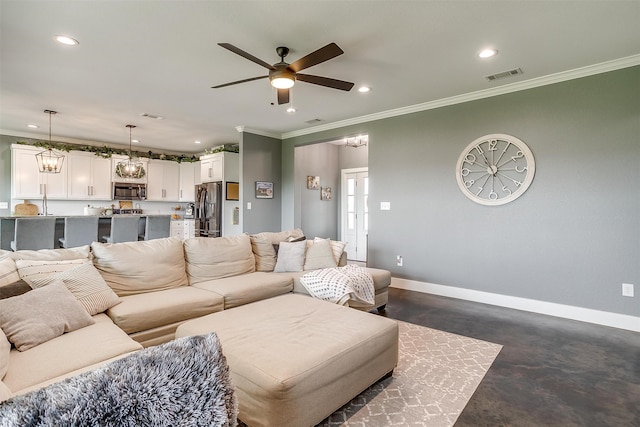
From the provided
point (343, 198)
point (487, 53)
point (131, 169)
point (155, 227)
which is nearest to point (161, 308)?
point (155, 227)

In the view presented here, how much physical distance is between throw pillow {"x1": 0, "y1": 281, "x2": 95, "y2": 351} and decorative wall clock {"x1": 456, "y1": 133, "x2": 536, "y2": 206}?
169 inches

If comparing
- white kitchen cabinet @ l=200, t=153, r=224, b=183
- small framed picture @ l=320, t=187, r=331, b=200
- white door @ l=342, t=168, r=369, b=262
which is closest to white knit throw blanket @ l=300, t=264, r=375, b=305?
white door @ l=342, t=168, r=369, b=262

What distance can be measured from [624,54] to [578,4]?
53.4 inches

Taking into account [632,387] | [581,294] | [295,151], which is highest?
[295,151]

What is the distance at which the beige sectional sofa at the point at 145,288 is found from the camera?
1.55m

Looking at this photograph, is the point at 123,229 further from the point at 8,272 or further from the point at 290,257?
the point at 8,272

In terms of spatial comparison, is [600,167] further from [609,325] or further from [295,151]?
[295,151]

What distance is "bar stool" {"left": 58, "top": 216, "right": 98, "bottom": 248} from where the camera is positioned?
415 centimetres

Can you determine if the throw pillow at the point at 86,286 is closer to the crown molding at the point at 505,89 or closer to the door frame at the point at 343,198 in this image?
the crown molding at the point at 505,89

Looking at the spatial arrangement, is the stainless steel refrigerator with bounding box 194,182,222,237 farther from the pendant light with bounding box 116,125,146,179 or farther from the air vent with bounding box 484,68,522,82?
the air vent with bounding box 484,68,522,82

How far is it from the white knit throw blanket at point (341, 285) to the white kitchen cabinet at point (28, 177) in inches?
245

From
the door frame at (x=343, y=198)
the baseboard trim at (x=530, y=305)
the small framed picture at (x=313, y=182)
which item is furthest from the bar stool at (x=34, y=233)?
the door frame at (x=343, y=198)

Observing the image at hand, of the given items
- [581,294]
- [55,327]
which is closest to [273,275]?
[55,327]

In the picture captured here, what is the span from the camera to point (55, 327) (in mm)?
1822
